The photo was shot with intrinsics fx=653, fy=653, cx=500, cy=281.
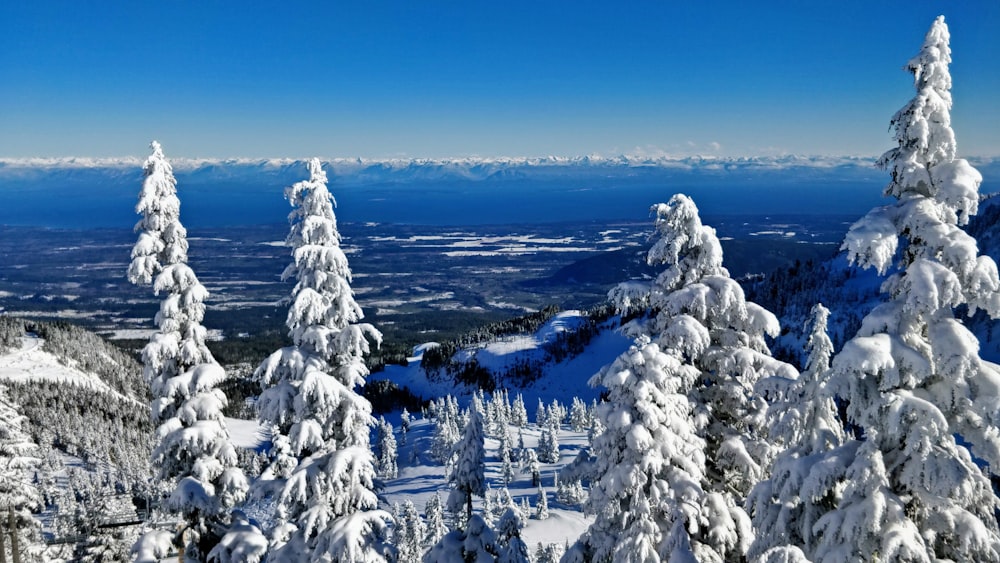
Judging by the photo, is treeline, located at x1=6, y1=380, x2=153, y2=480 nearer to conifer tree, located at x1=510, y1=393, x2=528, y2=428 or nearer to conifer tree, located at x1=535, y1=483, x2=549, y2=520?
conifer tree, located at x1=510, y1=393, x2=528, y2=428

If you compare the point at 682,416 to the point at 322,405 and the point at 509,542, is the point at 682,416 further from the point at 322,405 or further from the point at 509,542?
the point at 322,405

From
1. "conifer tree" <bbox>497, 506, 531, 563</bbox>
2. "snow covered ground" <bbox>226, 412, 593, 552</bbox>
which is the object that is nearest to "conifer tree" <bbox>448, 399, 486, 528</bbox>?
"conifer tree" <bbox>497, 506, 531, 563</bbox>

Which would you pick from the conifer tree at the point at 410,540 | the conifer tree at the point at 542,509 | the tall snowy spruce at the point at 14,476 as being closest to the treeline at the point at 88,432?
the conifer tree at the point at 542,509

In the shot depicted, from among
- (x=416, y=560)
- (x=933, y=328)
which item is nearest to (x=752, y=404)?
(x=933, y=328)

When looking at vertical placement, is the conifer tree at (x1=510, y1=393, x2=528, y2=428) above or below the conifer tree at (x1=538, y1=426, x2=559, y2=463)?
below

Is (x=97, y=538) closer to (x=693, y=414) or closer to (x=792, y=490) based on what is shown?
(x=693, y=414)

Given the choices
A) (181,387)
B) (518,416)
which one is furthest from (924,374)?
(518,416)
